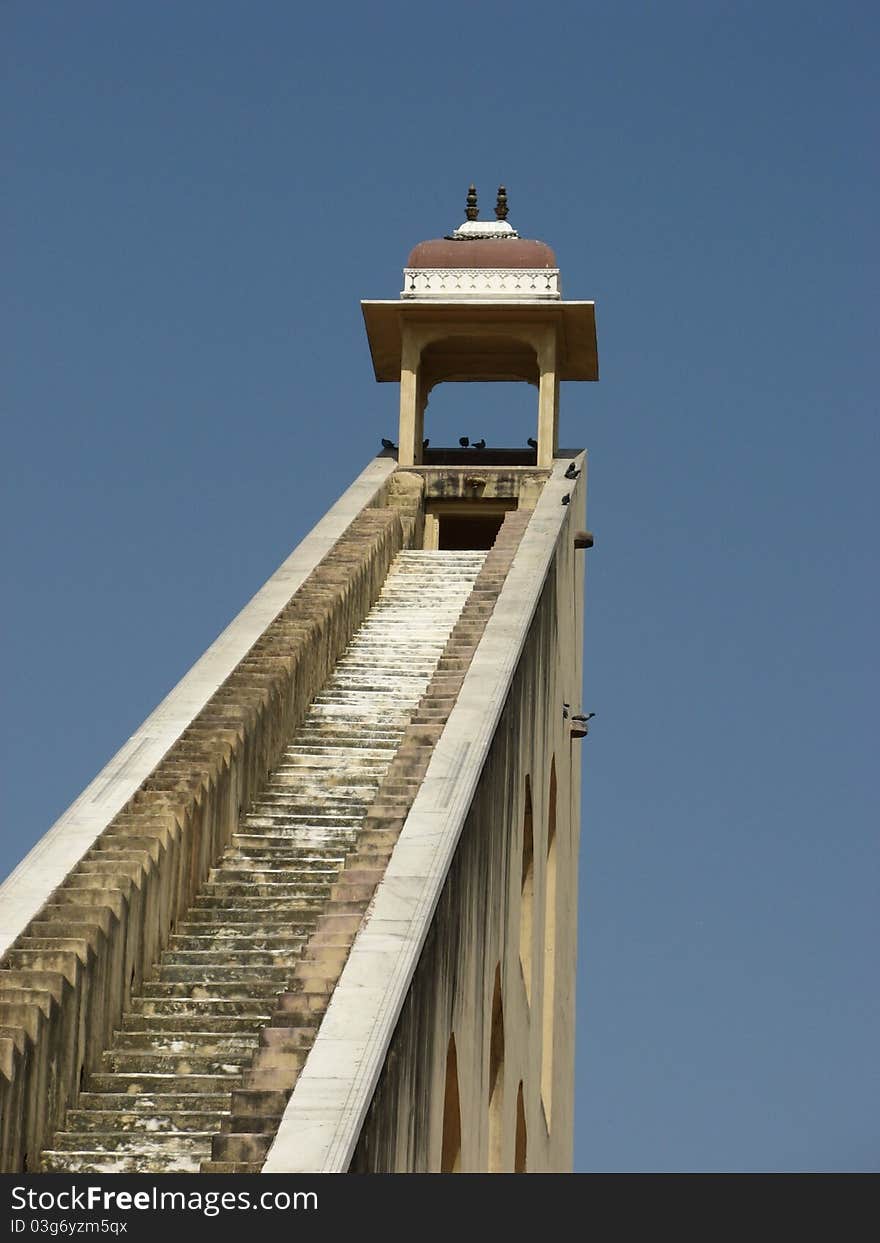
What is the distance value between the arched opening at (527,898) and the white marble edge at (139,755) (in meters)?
1.90

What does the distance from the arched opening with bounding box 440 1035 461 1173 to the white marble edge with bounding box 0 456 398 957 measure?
5.81 feet

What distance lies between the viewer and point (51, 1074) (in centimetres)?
858

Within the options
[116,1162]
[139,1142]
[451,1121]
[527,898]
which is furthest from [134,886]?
[527,898]

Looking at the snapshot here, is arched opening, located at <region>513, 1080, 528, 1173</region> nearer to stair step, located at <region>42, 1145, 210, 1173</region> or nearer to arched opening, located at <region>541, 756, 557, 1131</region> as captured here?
arched opening, located at <region>541, 756, 557, 1131</region>

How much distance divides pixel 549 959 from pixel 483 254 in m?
5.99

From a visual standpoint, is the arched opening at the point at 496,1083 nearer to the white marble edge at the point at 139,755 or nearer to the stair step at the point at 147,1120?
the white marble edge at the point at 139,755

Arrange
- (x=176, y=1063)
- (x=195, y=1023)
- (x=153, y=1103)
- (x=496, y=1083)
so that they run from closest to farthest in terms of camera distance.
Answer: (x=153, y=1103) < (x=176, y=1063) < (x=195, y=1023) < (x=496, y=1083)

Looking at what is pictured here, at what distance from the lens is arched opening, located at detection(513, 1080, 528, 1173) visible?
547 inches

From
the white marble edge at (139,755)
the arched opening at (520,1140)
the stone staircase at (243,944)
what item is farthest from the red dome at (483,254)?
the arched opening at (520,1140)

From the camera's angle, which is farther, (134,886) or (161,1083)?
(134,886)

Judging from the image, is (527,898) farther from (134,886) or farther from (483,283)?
(483,283)

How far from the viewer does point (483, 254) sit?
19.3 meters
